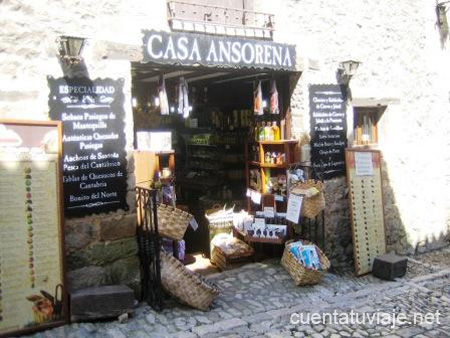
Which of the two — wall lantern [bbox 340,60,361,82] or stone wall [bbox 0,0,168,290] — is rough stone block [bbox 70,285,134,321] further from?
wall lantern [bbox 340,60,361,82]

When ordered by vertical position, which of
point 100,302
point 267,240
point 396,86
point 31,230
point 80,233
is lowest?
point 100,302

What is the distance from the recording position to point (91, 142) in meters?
4.74

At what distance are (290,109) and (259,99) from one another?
1.61ft

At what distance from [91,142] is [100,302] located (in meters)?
1.63

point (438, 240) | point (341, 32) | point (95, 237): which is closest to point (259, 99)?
point (341, 32)

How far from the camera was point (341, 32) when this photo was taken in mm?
6617

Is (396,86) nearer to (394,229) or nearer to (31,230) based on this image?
(394,229)

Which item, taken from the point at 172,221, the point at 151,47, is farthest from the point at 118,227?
the point at 151,47

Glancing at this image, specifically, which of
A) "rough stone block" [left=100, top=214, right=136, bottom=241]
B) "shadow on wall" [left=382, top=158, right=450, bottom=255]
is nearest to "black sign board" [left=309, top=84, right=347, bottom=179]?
"shadow on wall" [left=382, top=158, right=450, bottom=255]

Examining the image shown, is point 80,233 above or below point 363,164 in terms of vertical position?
below

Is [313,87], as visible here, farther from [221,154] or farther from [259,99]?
[221,154]

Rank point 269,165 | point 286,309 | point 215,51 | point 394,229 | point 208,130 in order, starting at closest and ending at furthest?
1. point 286,309
2. point 215,51
3. point 269,165
4. point 394,229
5. point 208,130

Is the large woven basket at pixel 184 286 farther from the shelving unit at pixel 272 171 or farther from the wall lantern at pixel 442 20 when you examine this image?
the wall lantern at pixel 442 20

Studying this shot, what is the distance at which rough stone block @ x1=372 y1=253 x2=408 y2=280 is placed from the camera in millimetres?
6248
